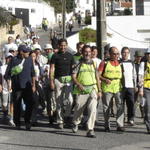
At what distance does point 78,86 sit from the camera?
1201 cm

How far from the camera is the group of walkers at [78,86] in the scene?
12047 millimetres

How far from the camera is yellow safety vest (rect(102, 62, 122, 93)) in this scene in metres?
12.4

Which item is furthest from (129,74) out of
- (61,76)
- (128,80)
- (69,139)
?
(69,139)

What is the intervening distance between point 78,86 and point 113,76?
2.79 feet

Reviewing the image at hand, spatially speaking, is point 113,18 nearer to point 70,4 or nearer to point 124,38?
point 124,38

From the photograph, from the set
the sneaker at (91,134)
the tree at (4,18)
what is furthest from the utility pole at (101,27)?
the tree at (4,18)

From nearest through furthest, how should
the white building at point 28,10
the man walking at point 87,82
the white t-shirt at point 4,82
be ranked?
the man walking at point 87,82, the white t-shirt at point 4,82, the white building at point 28,10

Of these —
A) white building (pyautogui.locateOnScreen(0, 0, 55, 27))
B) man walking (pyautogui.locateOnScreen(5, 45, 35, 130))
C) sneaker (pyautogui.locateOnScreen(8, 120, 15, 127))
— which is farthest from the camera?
white building (pyautogui.locateOnScreen(0, 0, 55, 27))

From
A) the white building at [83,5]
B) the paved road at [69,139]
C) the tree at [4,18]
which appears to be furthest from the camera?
the white building at [83,5]

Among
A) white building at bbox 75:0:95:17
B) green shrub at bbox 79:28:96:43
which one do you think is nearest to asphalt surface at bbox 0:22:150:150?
green shrub at bbox 79:28:96:43

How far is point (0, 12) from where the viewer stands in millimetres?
48969

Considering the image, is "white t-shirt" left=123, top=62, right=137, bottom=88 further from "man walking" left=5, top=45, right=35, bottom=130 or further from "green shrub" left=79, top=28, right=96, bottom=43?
"green shrub" left=79, top=28, right=96, bottom=43

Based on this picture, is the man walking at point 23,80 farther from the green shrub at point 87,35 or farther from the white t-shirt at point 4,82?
the green shrub at point 87,35

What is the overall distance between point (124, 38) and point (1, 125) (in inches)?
1101
